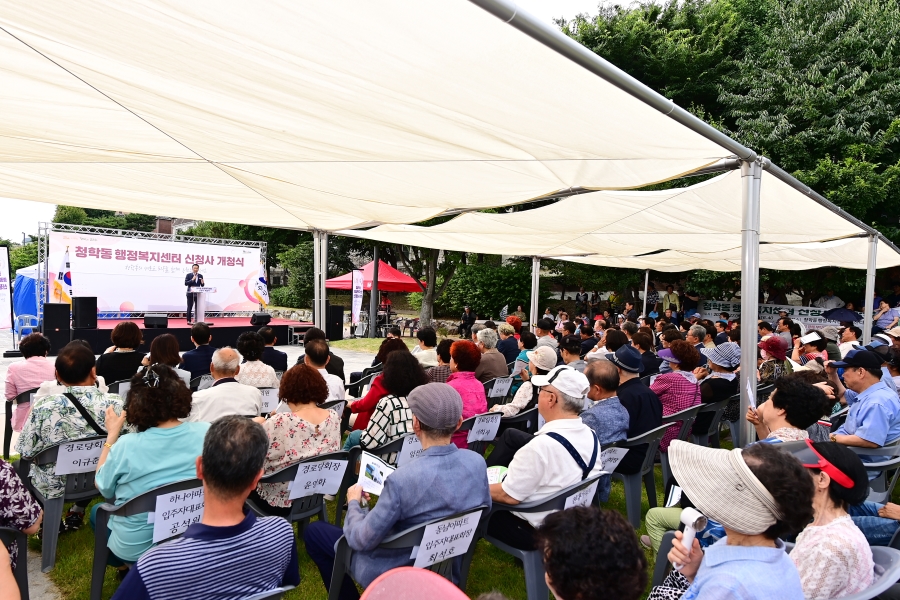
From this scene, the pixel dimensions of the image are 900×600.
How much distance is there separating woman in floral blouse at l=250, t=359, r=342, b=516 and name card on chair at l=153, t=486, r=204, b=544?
488 millimetres

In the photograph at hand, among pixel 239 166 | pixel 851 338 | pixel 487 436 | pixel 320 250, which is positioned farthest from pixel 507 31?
pixel 851 338

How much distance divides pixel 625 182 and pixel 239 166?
3197mm

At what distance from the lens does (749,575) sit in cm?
139

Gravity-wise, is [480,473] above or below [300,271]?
below

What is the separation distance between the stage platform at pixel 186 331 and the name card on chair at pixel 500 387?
23.2 ft

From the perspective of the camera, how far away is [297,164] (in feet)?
14.9

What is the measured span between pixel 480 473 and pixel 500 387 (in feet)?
9.80

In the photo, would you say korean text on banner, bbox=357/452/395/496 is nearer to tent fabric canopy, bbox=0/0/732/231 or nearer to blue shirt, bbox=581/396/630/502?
blue shirt, bbox=581/396/630/502

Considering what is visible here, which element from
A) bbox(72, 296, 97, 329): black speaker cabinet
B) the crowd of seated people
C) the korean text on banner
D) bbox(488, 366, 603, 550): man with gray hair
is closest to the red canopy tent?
bbox(72, 296, 97, 329): black speaker cabinet

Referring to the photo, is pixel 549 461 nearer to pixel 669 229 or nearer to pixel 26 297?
pixel 669 229

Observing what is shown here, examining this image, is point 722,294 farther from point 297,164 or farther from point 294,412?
point 294,412

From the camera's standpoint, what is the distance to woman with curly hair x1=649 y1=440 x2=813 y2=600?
1.39m

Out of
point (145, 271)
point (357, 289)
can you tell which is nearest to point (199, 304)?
point (145, 271)

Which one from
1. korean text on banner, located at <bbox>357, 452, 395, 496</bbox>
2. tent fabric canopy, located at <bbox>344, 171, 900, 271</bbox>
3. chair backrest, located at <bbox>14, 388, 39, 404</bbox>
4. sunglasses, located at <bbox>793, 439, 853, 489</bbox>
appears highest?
tent fabric canopy, located at <bbox>344, 171, 900, 271</bbox>
